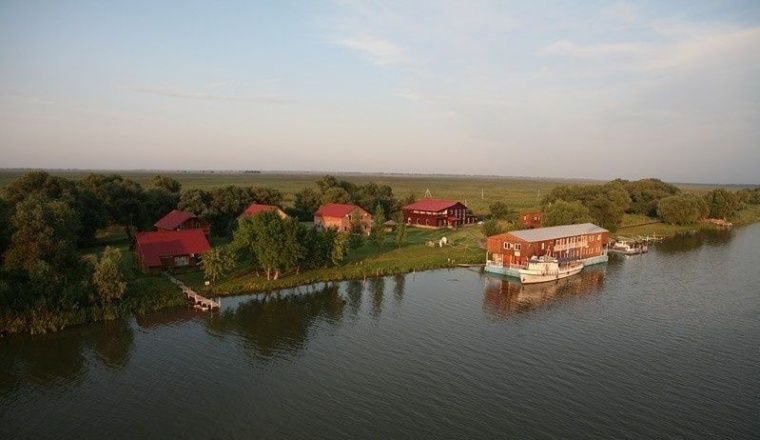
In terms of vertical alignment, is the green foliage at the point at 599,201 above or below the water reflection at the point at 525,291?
above

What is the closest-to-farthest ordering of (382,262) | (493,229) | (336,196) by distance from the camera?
(382,262), (493,229), (336,196)

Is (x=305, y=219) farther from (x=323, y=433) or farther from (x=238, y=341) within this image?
(x=323, y=433)

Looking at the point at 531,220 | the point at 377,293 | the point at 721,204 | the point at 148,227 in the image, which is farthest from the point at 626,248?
the point at 148,227

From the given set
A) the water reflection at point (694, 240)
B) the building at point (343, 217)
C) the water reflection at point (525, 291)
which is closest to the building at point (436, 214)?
the building at point (343, 217)

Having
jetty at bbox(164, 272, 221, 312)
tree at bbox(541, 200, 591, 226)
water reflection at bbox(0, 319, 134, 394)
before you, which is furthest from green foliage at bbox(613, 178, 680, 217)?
water reflection at bbox(0, 319, 134, 394)

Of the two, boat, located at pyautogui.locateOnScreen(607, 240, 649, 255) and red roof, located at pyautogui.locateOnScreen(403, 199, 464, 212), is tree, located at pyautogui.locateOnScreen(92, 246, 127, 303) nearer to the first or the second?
red roof, located at pyautogui.locateOnScreen(403, 199, 464, 212)

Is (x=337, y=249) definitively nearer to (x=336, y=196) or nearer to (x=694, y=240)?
(x=336, y=196)

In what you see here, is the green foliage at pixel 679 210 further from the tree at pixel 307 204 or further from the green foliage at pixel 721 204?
the tree at pixel 307 204
